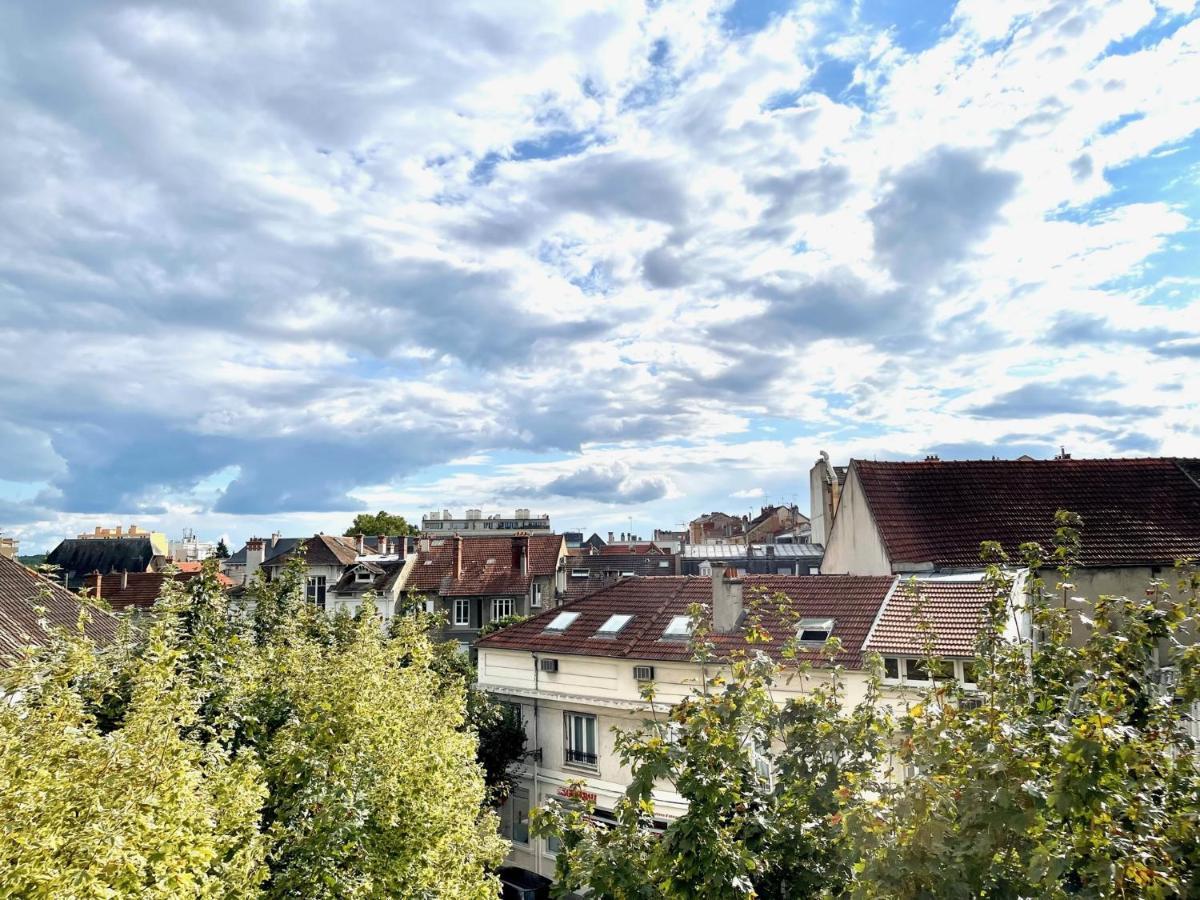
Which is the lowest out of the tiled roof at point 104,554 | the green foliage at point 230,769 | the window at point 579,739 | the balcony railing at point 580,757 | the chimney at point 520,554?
the balcony railing at point 580,757

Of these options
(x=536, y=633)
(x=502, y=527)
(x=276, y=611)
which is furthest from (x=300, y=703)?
(x=502, y=527)

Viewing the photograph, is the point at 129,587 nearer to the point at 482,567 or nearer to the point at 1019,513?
the point at 482,567

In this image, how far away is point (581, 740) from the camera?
2645cm

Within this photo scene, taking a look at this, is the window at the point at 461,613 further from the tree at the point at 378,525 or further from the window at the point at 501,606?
the tree at the point at 378,525

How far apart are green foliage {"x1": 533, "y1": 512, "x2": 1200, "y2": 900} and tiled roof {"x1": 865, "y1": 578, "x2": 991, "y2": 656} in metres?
12.4

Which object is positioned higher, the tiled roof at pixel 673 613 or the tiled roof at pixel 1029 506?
the tiled roof at pixel 1029 506

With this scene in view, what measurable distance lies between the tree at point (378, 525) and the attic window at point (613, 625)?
230 feet

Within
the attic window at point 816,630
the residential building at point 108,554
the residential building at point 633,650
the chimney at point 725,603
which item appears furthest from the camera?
the residential building at point 108,554

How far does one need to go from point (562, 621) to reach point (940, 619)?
42.8 ft

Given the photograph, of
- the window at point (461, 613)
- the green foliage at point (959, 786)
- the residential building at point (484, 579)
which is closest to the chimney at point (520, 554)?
the residential building at point (484, 579)

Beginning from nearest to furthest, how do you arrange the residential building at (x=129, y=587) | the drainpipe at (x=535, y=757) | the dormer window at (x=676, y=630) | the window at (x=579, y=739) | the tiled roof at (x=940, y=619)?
1. the tiled roof at (x=940, y=619)
2. the dormer window at (x=676, y=630)
3. the window at (x=579, y=739)
4. the drainpipe at (x=535, y=757)
5. the residential building at (x=129, y=587)

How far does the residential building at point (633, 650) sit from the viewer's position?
21.5 meters

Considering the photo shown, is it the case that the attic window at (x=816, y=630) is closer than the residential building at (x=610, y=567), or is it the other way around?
the attic window at (x=816, y=630)

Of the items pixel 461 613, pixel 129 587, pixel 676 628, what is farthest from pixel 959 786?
pixel 129 587
